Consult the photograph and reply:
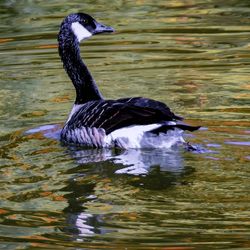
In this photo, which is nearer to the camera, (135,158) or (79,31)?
(135,158)

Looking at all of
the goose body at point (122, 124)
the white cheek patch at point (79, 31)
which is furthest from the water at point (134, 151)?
the white cheek patch at point (79, 31)

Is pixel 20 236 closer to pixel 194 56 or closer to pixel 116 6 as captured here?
pixel 194 56

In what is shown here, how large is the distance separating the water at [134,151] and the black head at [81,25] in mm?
1105

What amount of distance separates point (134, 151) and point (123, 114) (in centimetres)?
48

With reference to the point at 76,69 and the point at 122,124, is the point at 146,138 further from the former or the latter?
the point at 76,69

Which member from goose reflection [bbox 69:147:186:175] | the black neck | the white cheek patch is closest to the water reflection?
goose reflection [bbox 69:147:186:175]

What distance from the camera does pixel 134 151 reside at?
10281mm

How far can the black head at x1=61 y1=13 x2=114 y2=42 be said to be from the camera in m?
11.9

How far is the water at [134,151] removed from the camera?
7594 millimetres

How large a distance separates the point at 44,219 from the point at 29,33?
10464mm

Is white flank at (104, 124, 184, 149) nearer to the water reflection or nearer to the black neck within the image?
the water reflection

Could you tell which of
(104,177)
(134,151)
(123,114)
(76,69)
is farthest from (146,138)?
(76,69)

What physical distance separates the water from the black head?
1105mm

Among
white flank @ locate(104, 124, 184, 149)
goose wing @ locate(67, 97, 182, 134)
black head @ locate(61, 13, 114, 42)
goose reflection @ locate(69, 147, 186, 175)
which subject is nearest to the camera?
goose reflection @ locate(69, 147, 186, 175)
